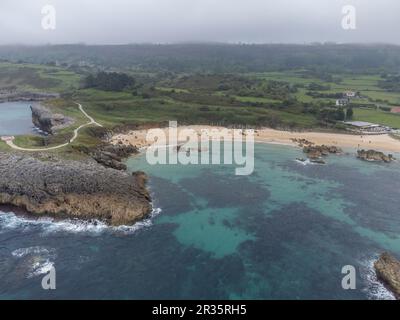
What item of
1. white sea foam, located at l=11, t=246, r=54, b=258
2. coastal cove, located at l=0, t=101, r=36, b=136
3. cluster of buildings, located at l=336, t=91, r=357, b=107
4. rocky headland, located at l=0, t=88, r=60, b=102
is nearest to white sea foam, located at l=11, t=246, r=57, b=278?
white sea foam, located at l=11, t=246, r=54, b=258

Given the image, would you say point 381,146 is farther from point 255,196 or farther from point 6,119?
point 6,119

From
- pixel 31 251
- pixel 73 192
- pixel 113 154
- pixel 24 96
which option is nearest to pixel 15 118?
pixel 24 96

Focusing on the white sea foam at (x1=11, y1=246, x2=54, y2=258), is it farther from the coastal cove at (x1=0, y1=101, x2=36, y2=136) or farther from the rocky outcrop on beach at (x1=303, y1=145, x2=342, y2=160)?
the coastal cove at (x1=0, y1=101, x2=36, y2=136)

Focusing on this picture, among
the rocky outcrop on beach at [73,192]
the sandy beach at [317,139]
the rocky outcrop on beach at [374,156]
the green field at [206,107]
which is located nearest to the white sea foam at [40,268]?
the rocky outcrop on beach at [73,192]

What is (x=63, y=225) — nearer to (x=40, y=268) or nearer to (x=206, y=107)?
(x=40, y=268)

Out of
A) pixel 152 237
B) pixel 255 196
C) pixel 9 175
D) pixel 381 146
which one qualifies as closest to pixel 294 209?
pixel 255 196

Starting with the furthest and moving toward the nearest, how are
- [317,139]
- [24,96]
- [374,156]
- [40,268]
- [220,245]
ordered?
[24,96], [317,139], [374,156], [220,245], [40,268]

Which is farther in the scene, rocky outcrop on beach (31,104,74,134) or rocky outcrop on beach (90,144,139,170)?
rocky outcrop on beach (31,104,74,134)
